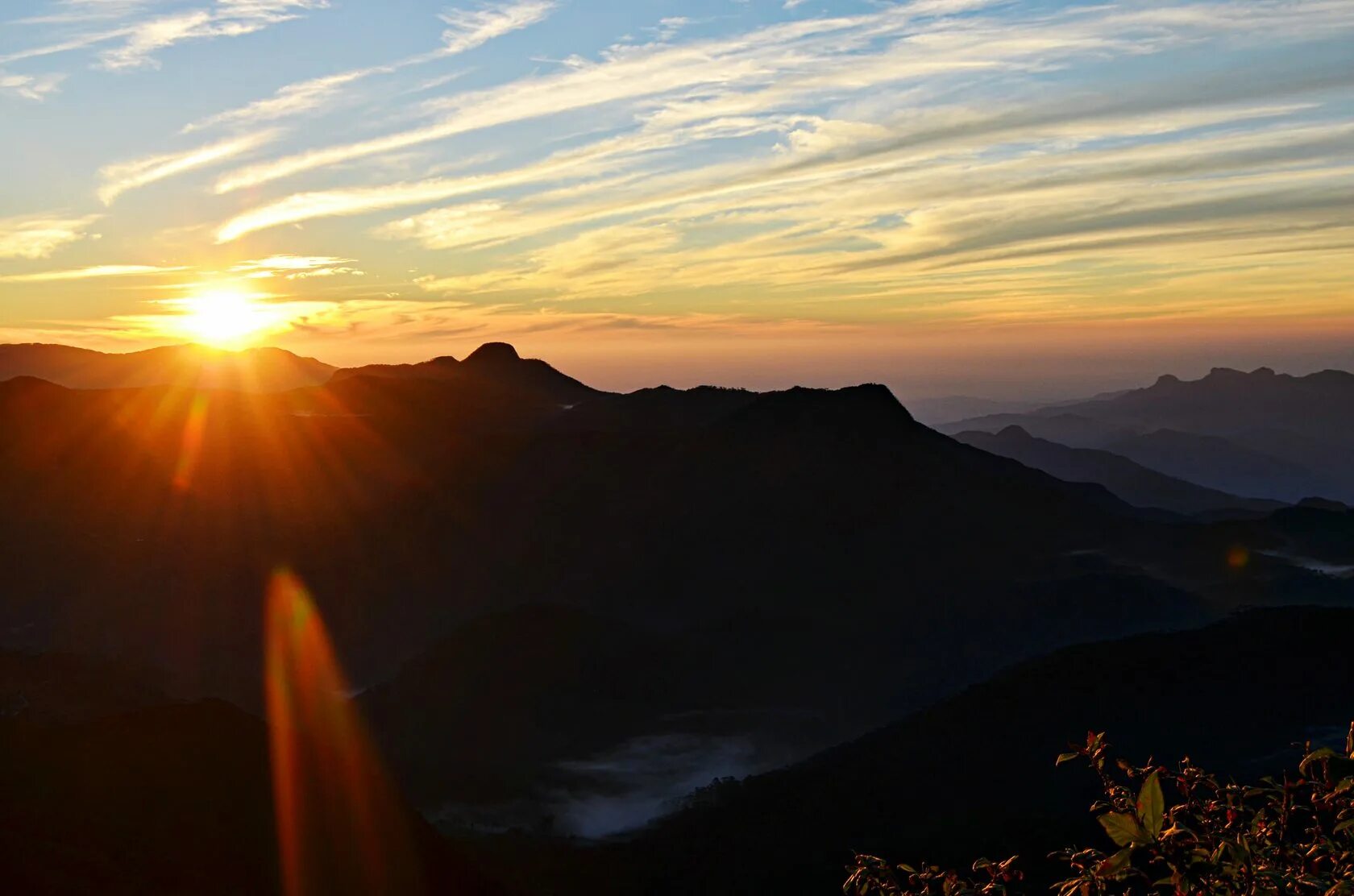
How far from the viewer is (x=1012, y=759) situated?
151 ft

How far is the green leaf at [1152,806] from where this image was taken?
4227mm

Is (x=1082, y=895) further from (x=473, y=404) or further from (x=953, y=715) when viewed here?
(x=473, y=404)

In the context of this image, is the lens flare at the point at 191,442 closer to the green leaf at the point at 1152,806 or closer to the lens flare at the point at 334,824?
the lens flare at the point at 334,824

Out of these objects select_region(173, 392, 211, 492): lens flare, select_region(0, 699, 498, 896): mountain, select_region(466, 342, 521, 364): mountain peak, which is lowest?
select_region(0, 699, 498, 896): mountain

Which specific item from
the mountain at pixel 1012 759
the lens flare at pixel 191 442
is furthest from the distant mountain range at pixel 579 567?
the mountain at pixel 1012 759

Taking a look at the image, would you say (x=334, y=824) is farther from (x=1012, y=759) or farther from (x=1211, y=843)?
(x=1012, y=759)

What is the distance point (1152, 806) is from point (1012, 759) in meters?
45.8

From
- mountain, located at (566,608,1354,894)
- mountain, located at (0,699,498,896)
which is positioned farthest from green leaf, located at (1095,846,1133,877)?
mountain, located at (566,608,1354,894)

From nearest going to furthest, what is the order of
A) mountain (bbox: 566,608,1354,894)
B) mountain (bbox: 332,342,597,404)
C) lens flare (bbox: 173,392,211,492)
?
mountain (bbox: 566,608,1354,894) < lens flare (bbox: 173,392,211,492) < mountain (bbox: 332,342,597,404)

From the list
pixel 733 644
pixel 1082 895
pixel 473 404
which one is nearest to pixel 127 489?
pixel 473 404

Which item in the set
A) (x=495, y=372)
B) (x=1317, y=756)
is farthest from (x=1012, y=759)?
(x=495, y=372)

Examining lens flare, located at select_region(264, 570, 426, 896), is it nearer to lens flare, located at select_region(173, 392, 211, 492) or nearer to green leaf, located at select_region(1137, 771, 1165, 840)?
green leaf, located at select_region(1137, 771, 1165, 840)

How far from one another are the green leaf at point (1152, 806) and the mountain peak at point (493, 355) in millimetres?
153234

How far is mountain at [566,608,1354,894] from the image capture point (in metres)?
37.5
